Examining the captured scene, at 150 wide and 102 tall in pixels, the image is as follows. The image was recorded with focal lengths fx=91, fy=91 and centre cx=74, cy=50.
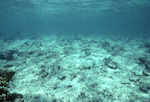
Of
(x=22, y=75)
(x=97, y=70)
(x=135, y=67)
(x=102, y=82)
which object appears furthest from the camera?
(x=135, y=67)

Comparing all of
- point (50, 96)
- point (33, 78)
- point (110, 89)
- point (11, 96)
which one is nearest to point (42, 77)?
point (33, 78)

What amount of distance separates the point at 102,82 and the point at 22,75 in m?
5.88

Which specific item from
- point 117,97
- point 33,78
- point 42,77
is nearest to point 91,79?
point 117,97

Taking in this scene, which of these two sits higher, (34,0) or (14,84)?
(34,0)

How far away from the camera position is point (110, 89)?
18.3 ft

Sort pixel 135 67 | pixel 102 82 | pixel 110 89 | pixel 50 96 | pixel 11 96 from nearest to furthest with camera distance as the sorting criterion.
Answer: pixel 11 96, pixel 50 96, pixel 110 89, pixel 102 82, pixel 135 67

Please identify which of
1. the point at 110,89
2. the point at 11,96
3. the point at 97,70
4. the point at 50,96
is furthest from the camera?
the point at 97,70

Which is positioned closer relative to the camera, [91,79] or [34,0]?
[91,79]

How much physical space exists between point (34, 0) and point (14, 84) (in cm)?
2573

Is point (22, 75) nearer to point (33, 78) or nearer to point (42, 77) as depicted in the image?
point (33, 78)

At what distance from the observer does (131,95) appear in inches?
202

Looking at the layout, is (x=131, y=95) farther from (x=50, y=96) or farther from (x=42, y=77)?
(x=42, y=77)

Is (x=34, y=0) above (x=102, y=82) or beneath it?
above

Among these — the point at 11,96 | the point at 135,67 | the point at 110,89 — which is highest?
the point at 11,96
